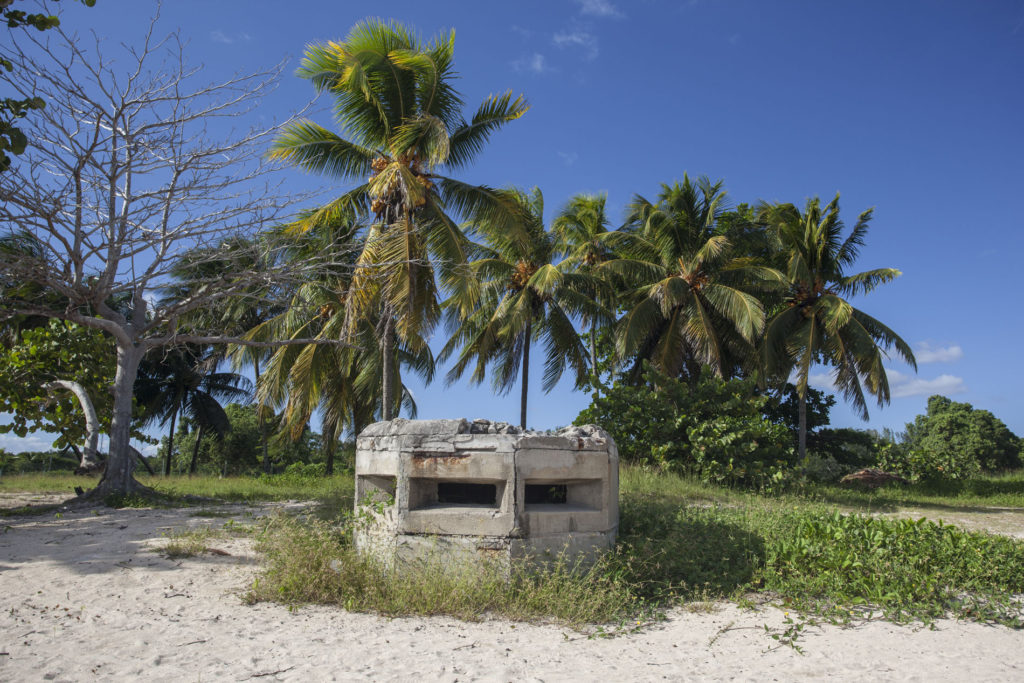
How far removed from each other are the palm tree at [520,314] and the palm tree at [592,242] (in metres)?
0.43

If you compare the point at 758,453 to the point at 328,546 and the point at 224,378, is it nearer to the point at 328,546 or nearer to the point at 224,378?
the point at 328,546

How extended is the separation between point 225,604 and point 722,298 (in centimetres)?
1517

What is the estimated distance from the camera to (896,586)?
5.88 m

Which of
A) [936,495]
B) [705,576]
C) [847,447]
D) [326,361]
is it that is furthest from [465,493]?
[847,447]

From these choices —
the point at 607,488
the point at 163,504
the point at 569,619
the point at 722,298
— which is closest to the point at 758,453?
the point at 722,298

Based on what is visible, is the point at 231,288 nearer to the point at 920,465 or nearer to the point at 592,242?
the point at 592,242

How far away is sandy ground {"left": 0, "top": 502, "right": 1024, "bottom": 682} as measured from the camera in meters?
4.31

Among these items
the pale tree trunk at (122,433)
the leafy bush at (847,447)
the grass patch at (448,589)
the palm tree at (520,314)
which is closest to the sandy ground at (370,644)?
the grass patch at (448,589)

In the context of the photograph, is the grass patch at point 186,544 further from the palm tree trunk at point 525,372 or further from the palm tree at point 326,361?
the palm tree trunk at point 525,372

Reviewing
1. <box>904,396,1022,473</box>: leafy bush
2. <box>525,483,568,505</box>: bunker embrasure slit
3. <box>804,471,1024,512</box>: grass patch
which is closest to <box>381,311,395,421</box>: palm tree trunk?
<box>525,483,568,505</box>: bunker embrasure slit

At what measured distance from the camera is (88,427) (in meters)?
12.7

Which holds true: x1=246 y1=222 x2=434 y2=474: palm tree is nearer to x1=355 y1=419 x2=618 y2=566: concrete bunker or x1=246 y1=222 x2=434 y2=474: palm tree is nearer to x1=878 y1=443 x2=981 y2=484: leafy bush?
x1=355 y1=419 x2=618 y2=566: concrete bunker

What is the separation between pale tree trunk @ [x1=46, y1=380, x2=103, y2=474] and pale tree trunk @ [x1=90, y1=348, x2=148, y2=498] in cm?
225

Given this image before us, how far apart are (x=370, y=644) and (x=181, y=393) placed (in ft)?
71.5
